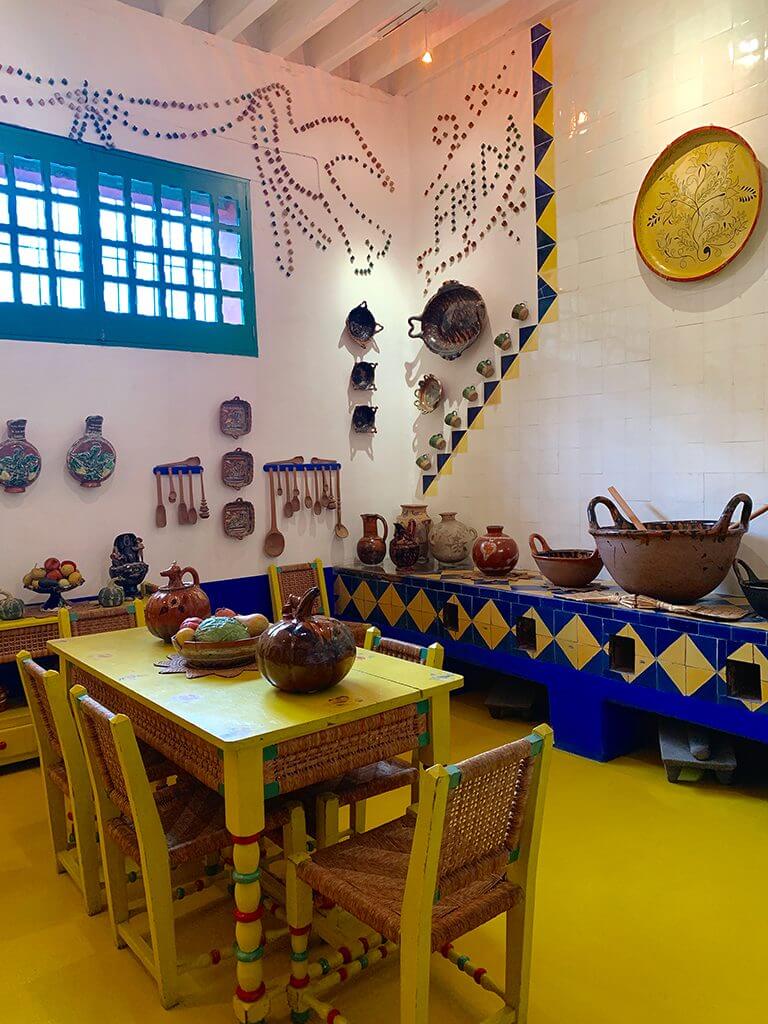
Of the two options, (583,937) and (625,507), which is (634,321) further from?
(583,937)

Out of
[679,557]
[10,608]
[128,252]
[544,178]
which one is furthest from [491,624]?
[128,252]

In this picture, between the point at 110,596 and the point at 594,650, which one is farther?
the point at 110,596

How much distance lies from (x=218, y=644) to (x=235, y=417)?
2479mm

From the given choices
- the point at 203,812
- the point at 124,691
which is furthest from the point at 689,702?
the point at 124,691

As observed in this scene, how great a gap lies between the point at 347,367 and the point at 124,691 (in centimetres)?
336

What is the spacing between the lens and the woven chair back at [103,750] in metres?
2.03

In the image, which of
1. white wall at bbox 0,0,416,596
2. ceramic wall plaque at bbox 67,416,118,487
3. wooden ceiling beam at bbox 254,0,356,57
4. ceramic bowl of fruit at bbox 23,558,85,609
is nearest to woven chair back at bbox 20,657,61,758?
ceramic bowl of fruit at bbox 23,558,85,609

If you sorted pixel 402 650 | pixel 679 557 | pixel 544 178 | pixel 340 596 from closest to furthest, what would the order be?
pixel 402 650
pixel 679 557
pixel 544 178
pixel 340 596

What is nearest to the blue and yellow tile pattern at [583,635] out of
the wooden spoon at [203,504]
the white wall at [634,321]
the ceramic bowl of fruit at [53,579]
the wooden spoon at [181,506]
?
the white wall at [634,321]

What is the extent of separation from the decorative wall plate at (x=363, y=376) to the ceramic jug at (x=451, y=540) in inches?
42.4

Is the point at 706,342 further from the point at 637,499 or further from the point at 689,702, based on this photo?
the point at 689,702

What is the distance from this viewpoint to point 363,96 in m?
5.36

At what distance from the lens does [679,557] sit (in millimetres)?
3371

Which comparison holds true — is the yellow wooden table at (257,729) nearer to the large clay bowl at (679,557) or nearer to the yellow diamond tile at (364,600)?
the large clay bowl at (679,557)
